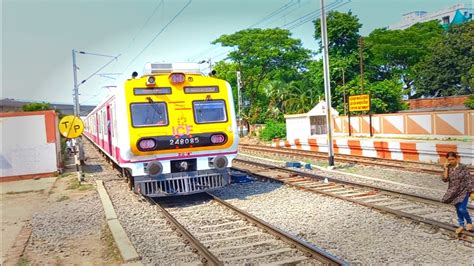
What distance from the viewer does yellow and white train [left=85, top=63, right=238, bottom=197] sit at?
31.2 ft

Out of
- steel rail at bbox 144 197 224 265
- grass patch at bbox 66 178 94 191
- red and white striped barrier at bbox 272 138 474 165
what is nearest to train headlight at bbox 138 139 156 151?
steel rail at bbox 144 197 224 265

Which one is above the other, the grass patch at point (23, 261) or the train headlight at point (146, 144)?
the train headlight at point (146, 144)

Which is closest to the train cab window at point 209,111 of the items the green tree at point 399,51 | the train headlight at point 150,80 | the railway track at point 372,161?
the train headlight at point 150,80

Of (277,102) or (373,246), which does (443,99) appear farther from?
(373,246)

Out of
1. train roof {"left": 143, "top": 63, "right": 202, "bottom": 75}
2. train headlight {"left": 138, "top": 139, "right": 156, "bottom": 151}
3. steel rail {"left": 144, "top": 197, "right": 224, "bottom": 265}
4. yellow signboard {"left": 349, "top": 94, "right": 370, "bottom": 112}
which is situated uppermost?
train roof {"left": 143, "top": 63, "right": 202, "bottom": 75}

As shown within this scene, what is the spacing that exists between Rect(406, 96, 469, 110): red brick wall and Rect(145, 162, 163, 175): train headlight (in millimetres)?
40383

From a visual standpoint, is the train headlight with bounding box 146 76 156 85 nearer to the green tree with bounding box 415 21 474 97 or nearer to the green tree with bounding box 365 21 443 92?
the green tree with bounding box 415 21 474 97

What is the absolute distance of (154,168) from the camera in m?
9.47

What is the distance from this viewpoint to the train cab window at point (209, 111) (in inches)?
399

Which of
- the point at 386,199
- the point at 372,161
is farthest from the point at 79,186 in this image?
the point at 372,161

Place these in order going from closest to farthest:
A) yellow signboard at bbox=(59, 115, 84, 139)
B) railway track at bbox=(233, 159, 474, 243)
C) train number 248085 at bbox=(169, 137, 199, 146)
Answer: railway track at bbox=(233, 159, 474, 243) → train number 248085 at bbox=(169, 137, 199, 146) → yellow signboard at bbox=(59, 115, 84, 139)

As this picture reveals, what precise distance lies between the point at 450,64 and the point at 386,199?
43389mm

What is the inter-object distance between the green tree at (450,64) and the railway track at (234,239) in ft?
143

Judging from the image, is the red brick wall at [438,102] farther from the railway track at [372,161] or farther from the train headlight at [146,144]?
the train headlight at [146,144]
